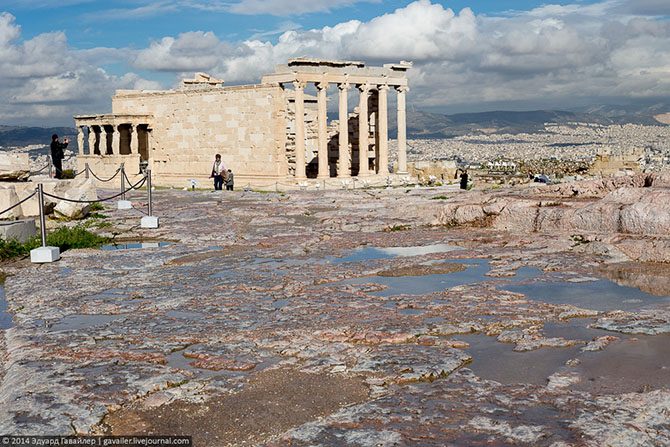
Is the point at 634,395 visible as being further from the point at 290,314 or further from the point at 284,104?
the point at 284,104

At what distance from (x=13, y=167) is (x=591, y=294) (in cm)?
1919

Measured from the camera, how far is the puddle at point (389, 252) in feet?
42.9

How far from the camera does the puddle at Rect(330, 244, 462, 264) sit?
42.9 feet

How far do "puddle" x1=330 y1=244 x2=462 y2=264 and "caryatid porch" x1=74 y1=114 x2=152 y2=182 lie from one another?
30.8 m

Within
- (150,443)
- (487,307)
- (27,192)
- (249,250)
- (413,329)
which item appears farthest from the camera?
(27,192)

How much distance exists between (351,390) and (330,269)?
573 centimetres

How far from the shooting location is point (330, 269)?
39.0 ft

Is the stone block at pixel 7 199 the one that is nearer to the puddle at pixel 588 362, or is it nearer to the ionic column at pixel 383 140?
the puddle at pixel 588 362

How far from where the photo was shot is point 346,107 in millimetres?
39000

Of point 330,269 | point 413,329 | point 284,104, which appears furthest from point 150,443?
point 284,104

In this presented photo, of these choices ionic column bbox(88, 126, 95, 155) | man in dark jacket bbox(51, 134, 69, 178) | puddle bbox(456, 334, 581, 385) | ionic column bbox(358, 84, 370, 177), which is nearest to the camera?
puddle bbox(456, 334, 581, 385)

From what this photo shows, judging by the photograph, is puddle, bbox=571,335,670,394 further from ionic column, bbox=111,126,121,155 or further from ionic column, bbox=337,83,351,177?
ionic column, bbox=111,126,121,155

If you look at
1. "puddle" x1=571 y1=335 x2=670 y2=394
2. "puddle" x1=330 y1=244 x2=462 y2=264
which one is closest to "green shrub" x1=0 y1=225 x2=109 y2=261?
"puddle" x1=330 y1=244 x2=462 y2=264

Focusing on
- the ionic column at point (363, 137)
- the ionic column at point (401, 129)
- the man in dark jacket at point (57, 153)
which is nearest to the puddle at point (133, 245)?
the man in dark jacket at point (57, 153)
